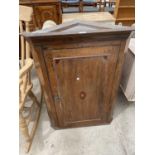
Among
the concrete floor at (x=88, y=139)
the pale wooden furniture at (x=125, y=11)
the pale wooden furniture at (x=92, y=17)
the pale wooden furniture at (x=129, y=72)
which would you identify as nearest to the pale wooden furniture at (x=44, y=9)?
the pale wooden furniture at (x=92, y=17)

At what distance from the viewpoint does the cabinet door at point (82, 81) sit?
0.97 meters

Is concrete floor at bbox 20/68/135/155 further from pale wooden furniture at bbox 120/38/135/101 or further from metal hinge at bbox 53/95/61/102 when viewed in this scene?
metal hinge at bbox 53/95/61/102

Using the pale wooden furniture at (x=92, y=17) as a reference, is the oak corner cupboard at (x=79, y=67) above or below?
below

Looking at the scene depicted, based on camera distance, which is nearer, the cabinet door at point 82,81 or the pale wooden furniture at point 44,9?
the cabinet door at point 82,81

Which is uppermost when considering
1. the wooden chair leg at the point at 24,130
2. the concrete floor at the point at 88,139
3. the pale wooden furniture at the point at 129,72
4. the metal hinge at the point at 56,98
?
the pale wooden furniture at the point at 129,72

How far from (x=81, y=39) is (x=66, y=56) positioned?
14 cm

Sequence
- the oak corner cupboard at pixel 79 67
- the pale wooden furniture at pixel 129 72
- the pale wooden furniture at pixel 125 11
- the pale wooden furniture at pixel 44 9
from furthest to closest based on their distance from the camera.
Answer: the pale wooden furniture at pixel 125 11 → the pale wooden furniture at pixel 44 9 → the pale wooden furniture at pixel 129 72 → the oak corner cupboard at pixel 79 67

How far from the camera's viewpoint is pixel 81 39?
2.92 ft

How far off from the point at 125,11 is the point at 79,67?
1.84 m

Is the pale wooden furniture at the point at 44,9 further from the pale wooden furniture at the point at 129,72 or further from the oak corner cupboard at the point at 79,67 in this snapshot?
the oak corner cupboard at the point at 79,67

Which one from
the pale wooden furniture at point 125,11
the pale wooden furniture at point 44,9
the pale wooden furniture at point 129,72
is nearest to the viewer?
the pale wooden furniture at point 129,72
